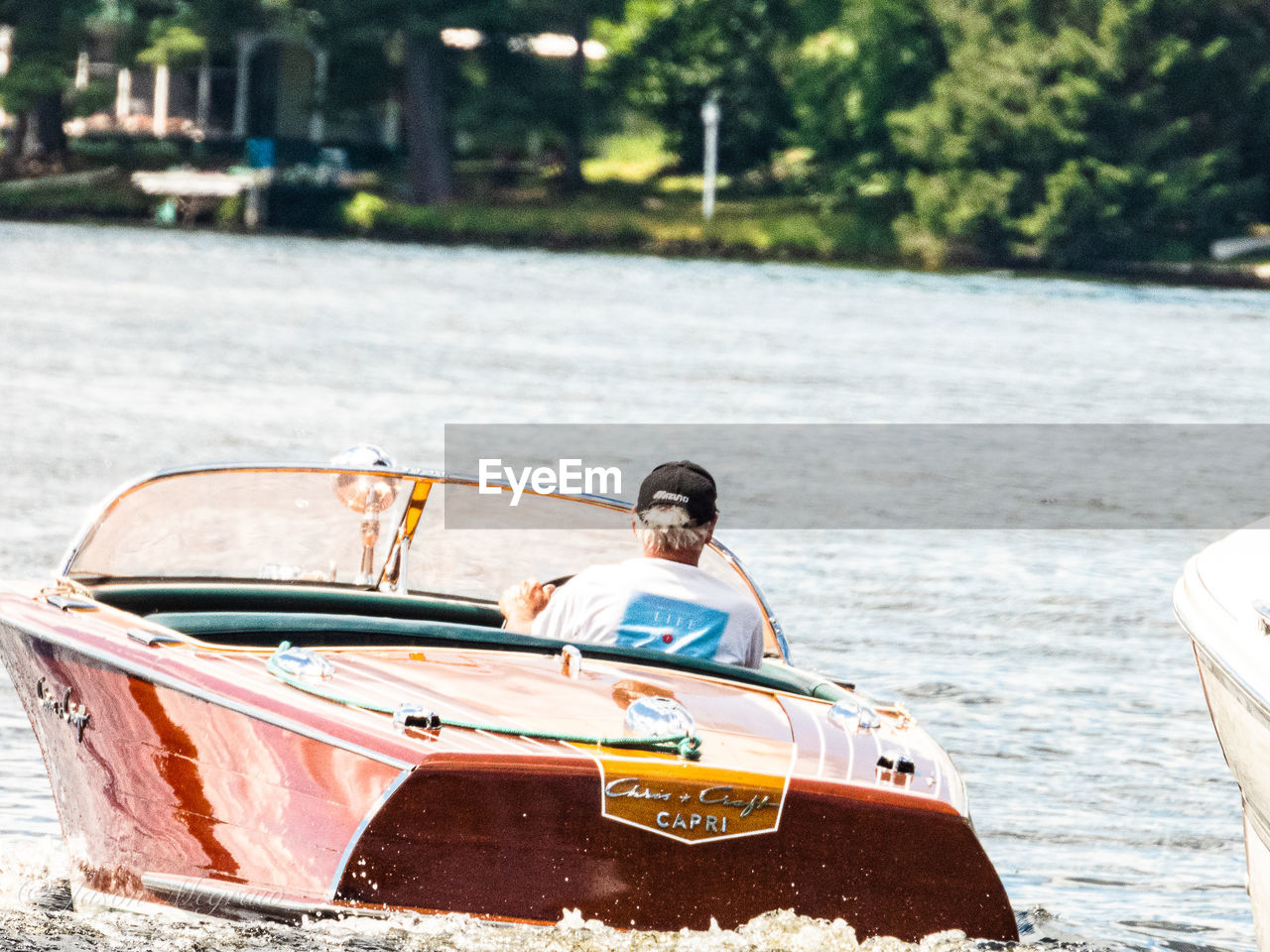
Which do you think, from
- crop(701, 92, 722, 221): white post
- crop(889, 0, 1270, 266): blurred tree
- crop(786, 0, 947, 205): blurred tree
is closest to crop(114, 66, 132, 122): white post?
crop(701, 92, 722, 221): white post

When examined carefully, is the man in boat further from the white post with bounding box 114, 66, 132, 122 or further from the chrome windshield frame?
the white post with bounding box 114, 66, 132, 122

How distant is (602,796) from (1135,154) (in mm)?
48666

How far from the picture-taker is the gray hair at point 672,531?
530 cm

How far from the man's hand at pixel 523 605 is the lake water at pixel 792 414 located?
109 centimetres

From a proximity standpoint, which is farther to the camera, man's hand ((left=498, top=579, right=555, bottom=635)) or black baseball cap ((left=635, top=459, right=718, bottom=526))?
man's hand ((left=498, top=579, right=555, bottom=635))

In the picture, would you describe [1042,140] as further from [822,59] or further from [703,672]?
[703,672]

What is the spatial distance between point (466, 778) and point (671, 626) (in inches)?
39.1

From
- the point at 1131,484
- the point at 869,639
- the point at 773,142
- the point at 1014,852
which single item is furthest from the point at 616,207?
the point at 1014,852

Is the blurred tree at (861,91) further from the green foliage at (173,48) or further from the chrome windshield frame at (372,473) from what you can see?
the chrome windshield frame at (372,473)

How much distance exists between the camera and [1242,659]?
17.4 ft

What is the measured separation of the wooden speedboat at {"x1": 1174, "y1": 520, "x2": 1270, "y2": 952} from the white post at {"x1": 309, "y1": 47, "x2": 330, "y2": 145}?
2091 inches

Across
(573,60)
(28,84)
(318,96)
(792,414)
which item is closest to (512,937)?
(792,414)

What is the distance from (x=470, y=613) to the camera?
6227 mm

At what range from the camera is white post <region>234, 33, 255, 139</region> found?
6072 cm
